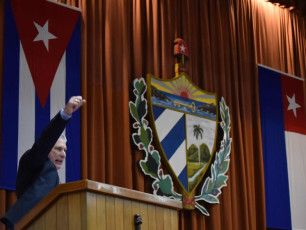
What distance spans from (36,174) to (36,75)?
2101mm

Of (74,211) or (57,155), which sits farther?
(57,155)

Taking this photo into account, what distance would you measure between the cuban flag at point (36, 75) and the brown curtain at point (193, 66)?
0.10m

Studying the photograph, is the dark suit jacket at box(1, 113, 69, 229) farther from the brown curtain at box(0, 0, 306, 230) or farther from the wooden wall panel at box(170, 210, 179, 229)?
the brown curtain at box(0, 0, 306, 230)

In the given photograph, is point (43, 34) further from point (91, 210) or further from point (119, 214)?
point (91, 210)

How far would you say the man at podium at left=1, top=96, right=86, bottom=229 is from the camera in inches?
123

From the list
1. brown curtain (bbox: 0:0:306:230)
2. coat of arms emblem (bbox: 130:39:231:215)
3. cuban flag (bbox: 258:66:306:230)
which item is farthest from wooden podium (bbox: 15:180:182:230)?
cuban flag (bbox: 258:66:306:230)

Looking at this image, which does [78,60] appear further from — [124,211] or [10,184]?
[124,211]

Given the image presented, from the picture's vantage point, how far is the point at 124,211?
2.93 meters

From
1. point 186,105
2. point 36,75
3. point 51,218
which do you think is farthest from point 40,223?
point 186,105

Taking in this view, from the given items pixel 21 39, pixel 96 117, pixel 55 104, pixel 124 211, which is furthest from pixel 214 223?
pixel 124 211

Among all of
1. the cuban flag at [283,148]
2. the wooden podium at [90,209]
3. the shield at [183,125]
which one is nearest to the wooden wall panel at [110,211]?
the wooden podium at [90,209]

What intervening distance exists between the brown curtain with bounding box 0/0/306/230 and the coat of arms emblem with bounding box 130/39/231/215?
0.37 ft

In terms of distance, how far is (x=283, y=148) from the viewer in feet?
24.8

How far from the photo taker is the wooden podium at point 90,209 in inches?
107
